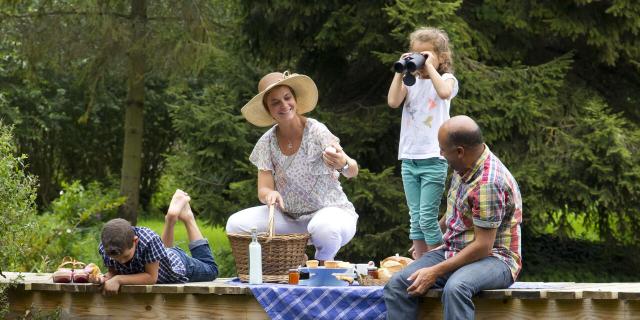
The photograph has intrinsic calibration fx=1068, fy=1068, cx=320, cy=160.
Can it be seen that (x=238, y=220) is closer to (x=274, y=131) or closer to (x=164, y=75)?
(x=274, y=131)

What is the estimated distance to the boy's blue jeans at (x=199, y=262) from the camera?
5.53 meters

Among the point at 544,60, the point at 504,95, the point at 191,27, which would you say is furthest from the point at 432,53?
the point at 191,27

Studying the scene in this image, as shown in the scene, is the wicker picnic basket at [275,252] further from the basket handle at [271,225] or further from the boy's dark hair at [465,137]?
the boy's dark hair at [465,137]

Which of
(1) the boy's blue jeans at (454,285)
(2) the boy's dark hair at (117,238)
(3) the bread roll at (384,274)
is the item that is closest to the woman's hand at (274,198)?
(3) the bread roll at (384,274)

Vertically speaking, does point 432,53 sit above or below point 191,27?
below

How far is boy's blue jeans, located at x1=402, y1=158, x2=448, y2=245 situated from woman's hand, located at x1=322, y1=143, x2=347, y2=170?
383mm

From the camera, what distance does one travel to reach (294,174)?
5.69m

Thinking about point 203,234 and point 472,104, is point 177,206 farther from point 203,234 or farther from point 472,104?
point 203,234

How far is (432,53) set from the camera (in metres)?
5.62

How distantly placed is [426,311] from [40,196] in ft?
38.7

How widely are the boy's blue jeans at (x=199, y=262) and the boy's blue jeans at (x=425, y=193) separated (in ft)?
3.63

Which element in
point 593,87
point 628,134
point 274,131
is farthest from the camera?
point 593,87

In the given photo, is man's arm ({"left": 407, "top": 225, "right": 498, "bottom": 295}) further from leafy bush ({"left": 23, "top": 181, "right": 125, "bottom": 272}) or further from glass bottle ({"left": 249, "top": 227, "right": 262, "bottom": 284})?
leafy bush ({"left": 23, "top": 181, "right": 125, "bottom": 272})

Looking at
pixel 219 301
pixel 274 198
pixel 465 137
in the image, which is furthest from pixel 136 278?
pixel 465 137
